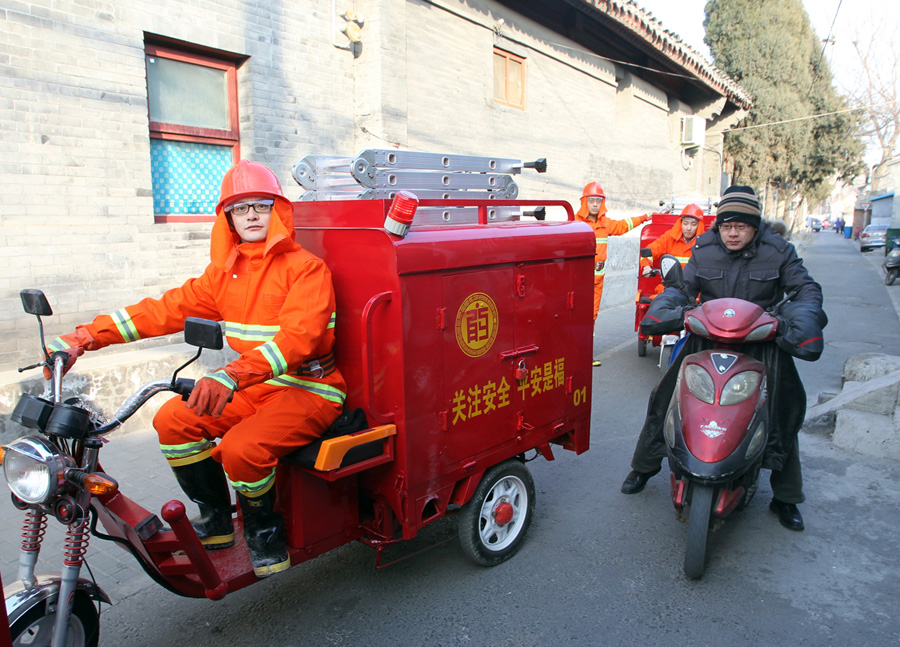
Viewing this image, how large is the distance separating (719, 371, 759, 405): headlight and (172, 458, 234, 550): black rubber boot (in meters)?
2.52

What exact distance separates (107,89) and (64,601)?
16.7 feet

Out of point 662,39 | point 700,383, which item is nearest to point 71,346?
point 700,383

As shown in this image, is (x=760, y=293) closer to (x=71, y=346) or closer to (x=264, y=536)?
(x=264, y=536)

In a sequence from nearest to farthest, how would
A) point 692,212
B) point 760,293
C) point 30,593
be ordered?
point 30,593 → point 760,293 → point 692,212

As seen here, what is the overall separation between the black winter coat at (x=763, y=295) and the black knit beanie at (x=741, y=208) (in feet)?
0.58

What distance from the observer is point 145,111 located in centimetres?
627

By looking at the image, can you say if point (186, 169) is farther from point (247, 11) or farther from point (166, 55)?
point (247, 11)

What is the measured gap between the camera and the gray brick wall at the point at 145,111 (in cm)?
555

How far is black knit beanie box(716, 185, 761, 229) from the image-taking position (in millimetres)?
3797

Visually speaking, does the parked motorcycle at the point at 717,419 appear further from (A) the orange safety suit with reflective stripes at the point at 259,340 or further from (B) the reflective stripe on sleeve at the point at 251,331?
(B) the reflective stripe on sleeve at the point at 251,331

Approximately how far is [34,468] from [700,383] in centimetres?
304

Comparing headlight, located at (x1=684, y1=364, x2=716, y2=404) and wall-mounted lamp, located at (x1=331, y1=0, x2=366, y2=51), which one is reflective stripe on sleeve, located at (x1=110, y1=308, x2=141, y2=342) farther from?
wall-mounted lamp, located at (x1=331, y1=0, x2=366, y2=51)

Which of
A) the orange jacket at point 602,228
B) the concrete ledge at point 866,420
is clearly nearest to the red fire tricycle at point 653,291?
the orange jacket at point 602,228

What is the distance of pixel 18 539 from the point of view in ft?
13.0
